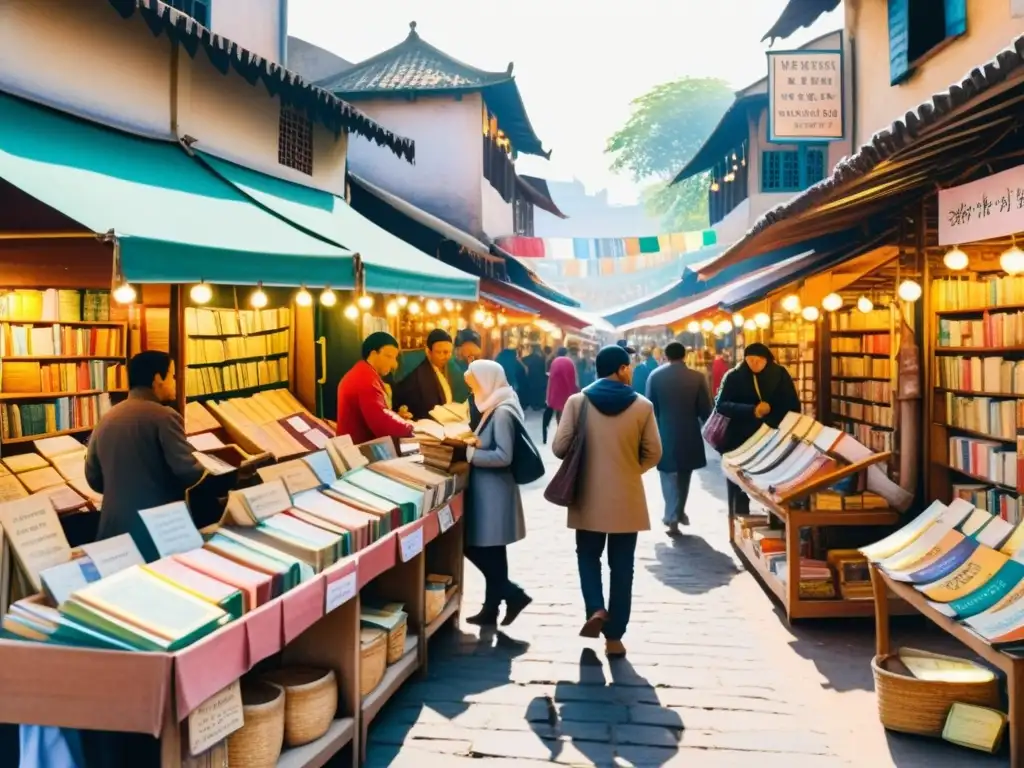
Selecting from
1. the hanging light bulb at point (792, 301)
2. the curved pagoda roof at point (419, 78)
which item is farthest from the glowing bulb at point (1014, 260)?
the curved pagoda roof at point (419, 78)

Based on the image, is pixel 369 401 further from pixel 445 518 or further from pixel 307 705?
pixel 307 705

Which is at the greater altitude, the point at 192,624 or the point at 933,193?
the point at 933,193

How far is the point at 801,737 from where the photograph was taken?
4688 millimetres

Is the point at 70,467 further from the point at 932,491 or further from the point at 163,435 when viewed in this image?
the point at 932,491

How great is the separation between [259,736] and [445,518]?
97.2 inches

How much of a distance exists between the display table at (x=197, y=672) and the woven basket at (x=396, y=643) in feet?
0.85

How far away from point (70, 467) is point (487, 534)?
3.84 m

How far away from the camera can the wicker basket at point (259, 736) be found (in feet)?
11.8

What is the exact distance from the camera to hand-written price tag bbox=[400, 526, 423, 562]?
201 inches

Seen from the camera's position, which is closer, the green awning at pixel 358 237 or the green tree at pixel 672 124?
the green awning at pixel 358 237

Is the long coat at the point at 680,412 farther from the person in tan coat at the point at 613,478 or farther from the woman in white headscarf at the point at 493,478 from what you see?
the person in tan coat at the point at 613,478

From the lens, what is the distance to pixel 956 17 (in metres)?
9.22

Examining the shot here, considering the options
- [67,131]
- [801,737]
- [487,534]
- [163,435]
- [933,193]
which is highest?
[67,131]

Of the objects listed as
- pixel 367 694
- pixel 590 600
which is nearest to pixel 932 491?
pixel 590 600
